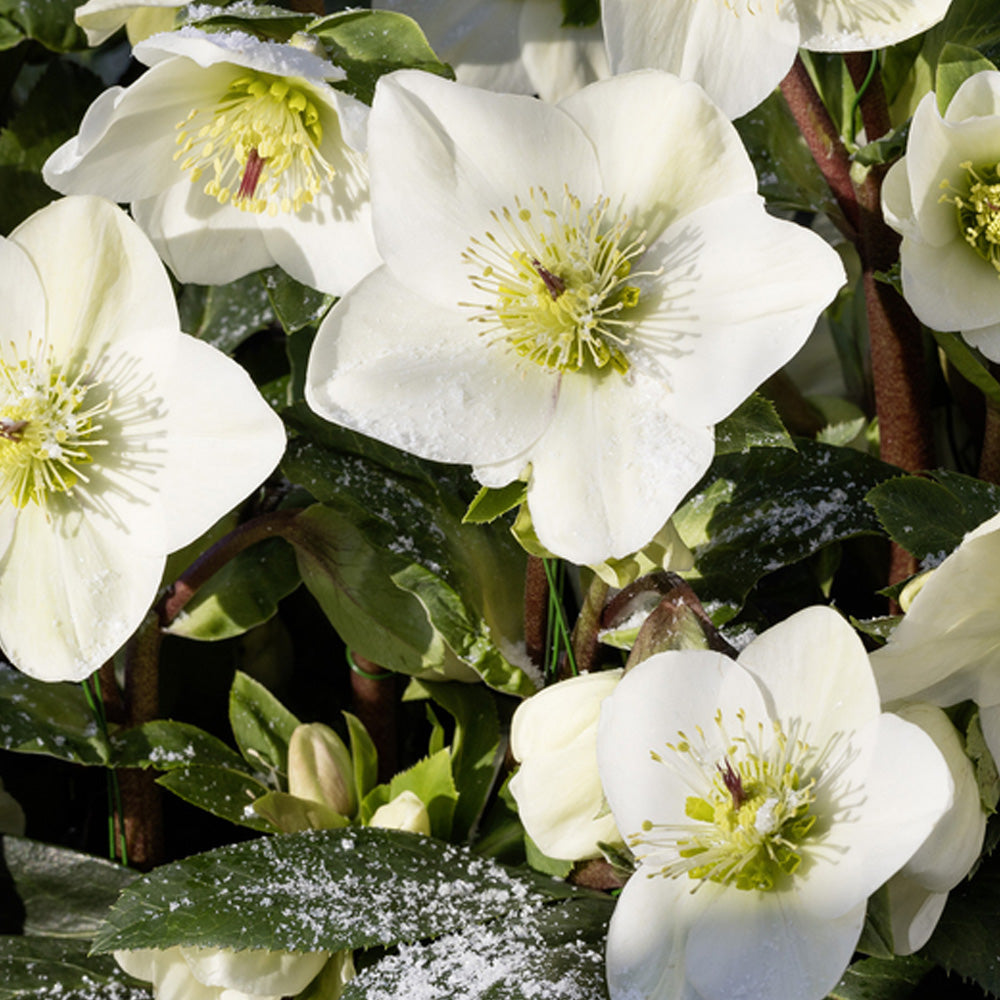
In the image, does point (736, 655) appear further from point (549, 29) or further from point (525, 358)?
point (549, 29)

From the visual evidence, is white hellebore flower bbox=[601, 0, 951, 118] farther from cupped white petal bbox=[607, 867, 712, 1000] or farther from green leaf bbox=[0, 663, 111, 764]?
green leaf bbox=[0, 663, 111, 764]

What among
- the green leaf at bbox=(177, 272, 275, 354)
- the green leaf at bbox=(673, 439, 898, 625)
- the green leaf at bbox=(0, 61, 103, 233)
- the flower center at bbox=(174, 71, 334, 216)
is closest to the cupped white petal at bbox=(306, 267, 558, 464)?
the flower center at bbox=(174, 71, 334, 216)

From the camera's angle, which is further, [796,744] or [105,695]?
[105,695]

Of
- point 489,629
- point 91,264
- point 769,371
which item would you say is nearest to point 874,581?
point 489,629

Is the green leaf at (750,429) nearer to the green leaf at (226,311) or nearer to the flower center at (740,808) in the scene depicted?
the flower center at (740,808)

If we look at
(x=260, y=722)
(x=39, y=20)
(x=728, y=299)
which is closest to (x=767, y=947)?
(x=728, y=299)
